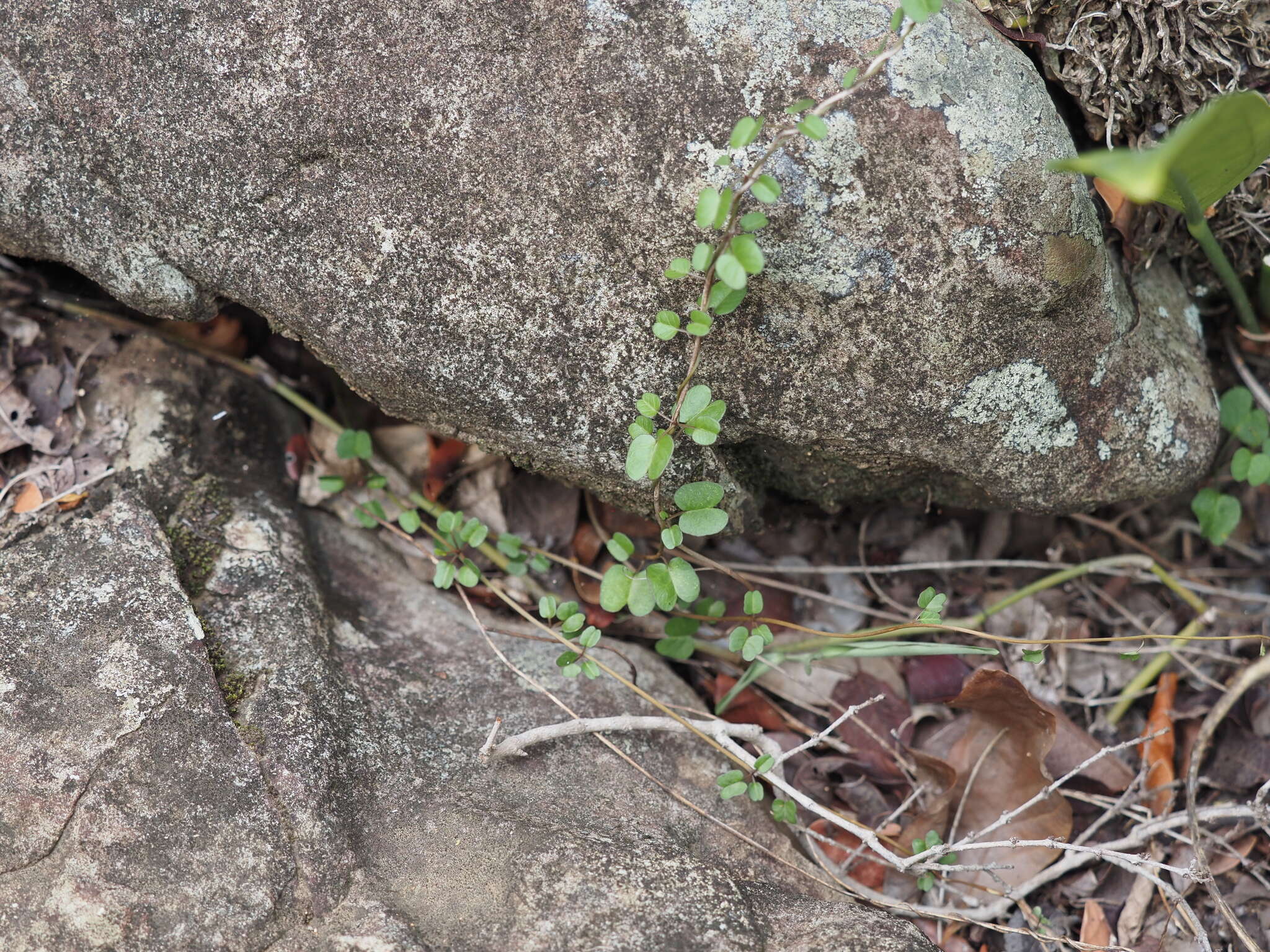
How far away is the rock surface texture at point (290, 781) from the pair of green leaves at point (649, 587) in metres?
0.30

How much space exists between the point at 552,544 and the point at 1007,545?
3.77ft

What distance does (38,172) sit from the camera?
1.71 m

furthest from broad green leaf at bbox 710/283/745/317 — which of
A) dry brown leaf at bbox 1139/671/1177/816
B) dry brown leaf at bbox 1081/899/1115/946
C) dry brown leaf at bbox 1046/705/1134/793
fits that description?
dry brown leaf at bbox 1081/899/1115/946

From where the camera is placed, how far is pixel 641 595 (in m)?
1.69

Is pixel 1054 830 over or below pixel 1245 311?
below

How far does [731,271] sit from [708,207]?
0.10 meters

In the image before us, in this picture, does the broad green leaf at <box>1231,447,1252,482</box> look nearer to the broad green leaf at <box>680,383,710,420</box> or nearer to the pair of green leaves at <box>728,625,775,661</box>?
the pair of green leaves at <box>728,625,775,661</box>

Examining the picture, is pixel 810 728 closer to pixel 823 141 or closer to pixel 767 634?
pixel 767 634

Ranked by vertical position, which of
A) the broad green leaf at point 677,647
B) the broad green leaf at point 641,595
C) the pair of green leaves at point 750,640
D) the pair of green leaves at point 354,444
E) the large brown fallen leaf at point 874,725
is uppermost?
the pair of green leaves at point 354,444

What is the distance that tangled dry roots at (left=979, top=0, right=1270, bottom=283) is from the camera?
177 centimetres

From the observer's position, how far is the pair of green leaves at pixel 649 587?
1.69m

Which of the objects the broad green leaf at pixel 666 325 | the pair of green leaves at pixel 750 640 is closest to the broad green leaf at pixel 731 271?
the broad green leaf at pixel 666 325

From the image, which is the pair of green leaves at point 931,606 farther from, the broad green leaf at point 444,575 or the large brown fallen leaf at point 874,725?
the broad green leaf at point 444,575

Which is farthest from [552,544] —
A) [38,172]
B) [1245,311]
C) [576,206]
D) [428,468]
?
[1245,311]
